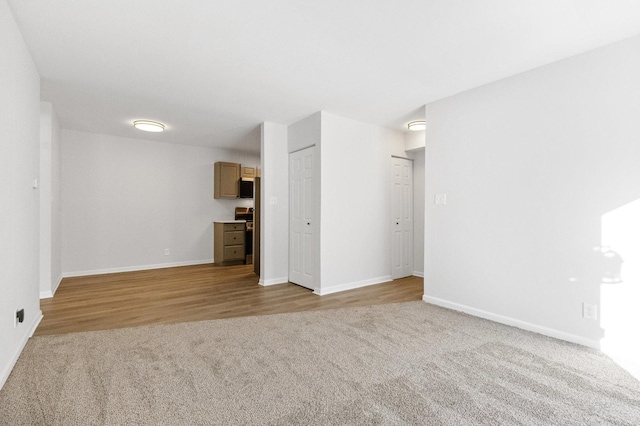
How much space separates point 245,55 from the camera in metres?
2.83

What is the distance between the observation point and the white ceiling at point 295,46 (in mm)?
2189

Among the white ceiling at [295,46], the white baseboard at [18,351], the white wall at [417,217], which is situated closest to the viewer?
the white baseboard at [18,351]

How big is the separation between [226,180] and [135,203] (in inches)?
71.8

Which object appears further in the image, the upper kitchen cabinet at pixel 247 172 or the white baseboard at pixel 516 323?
the upper kitchen cabinet at pixel 247 172

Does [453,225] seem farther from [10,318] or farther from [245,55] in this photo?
[10,318]

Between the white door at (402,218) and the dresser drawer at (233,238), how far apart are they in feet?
11.2

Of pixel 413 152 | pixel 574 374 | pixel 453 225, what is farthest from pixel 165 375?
pixel 413 152

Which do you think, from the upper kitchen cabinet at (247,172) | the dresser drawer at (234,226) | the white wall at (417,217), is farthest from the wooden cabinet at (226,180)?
the white wall at (417,217)

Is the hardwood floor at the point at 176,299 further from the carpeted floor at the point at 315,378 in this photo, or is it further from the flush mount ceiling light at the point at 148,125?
the flush mount ceiling light at the point at 148,125

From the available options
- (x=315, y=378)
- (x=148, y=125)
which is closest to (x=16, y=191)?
(x=315, y=378)

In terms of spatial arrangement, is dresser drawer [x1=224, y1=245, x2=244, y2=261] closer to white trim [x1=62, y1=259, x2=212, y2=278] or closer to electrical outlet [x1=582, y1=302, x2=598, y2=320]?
white trim [x1=62, y1=259, x2=212, y2=278]

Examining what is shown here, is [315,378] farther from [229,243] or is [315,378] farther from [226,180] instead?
[226,180]

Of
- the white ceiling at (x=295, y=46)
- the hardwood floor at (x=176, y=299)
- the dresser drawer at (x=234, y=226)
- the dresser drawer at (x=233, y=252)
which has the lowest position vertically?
the hardwood floor at (x=176, y=299)

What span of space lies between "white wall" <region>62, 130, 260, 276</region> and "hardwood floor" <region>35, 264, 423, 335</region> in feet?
2.07
